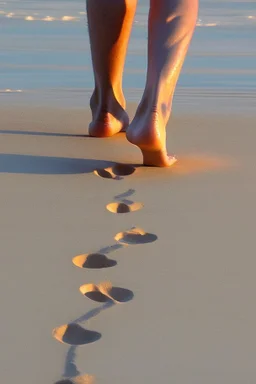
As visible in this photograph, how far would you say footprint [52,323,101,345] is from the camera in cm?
A: 169

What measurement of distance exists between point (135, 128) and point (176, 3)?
15.5 inches

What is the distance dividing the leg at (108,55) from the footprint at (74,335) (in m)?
1.47

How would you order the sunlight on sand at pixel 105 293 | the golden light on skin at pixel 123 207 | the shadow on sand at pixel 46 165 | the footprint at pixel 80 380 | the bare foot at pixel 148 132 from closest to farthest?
the footprint at pixel 80 380
the sunlight on sand at pixel 105 293
the golden light on skin at pixel 123 207
the bare foot at pixel 148 132
the shadow on sand at pixel 46 165

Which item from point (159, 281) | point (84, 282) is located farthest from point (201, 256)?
point (84, 282)

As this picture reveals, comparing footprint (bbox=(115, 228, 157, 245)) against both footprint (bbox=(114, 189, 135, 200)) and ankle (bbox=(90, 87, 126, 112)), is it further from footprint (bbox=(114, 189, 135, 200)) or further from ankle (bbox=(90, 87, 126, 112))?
ankle (bbox=(90, 87, 126, 112))

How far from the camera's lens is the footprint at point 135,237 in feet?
7.23

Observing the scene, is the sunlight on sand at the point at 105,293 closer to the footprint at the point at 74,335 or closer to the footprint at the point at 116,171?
the footprint at the point at 74,335

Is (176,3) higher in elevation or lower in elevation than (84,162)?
higher

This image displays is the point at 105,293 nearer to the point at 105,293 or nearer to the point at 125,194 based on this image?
the point at 105,293

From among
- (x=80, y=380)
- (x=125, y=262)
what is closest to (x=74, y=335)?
(x=80, y=380)

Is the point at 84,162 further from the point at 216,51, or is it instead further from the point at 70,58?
the point at 216,51

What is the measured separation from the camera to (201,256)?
2.11 m

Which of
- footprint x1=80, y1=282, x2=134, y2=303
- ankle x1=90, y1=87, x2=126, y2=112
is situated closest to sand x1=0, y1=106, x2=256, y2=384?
footprint x1=80, y1=282, x2=134, y2=303

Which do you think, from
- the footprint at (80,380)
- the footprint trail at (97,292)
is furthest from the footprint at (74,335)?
the footprint at (80,380)
